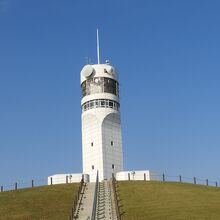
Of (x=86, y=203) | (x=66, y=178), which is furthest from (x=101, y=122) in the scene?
(x=86, y=203)

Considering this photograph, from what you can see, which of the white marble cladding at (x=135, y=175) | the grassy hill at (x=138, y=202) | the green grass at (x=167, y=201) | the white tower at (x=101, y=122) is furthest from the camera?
the white tower at (x=101, y=122)

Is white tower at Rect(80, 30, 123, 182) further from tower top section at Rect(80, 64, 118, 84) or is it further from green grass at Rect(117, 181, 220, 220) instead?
green grass at Rect(117, 181, 220, 220)

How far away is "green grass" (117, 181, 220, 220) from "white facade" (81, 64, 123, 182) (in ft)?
32.5

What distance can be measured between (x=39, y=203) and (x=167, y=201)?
39.9 feet

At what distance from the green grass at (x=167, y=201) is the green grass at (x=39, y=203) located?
5.35m

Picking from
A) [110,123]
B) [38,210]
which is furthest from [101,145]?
[38,210]

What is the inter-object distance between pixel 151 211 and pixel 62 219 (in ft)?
25.7

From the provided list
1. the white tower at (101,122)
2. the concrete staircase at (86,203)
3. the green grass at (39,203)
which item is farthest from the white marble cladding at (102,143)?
the concrete staircase at (86,203)

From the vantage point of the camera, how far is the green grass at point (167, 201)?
42.5 metres

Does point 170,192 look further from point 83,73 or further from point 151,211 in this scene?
point 83,73

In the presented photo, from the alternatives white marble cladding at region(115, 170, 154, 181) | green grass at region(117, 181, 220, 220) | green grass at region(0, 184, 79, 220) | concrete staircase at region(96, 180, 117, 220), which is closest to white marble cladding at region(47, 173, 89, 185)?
white marble cladding at region(115, 170, 154, 181)

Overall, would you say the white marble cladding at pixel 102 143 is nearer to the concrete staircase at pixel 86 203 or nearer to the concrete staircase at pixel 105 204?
the concrete staircase at pixel 86 203

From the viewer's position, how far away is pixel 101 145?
70312mm

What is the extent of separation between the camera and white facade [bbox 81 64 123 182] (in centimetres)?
7038
